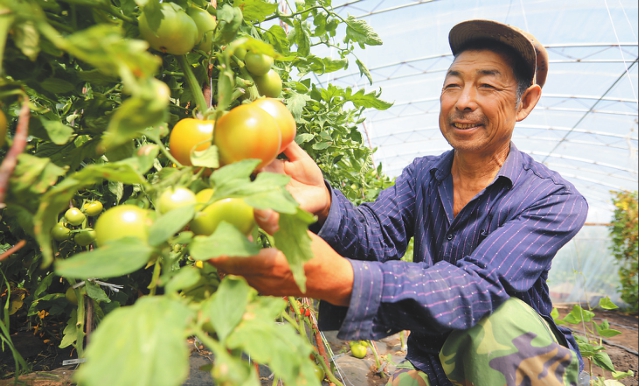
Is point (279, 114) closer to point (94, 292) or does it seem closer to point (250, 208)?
point (250, 208)

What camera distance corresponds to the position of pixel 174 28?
550mm

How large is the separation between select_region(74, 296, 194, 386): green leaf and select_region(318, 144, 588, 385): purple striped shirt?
0.43 meters

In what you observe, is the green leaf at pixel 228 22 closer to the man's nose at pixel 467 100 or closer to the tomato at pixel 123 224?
the tomato at pixel 123 224

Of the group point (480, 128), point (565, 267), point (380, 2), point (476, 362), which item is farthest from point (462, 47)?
point (565, 267)

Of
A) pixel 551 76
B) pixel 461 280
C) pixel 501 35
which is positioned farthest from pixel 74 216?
pixel 551 76

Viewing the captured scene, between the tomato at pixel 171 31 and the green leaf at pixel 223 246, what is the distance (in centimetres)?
29

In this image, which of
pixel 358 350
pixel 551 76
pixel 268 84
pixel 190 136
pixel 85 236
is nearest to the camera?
pixel 190 136

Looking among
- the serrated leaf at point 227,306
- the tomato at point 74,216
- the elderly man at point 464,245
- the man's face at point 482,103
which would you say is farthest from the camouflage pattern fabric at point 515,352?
the tomato at point 74,216

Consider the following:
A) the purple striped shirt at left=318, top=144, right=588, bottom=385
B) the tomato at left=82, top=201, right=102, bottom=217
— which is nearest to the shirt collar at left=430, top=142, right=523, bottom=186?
the purple striped shirt at left=318, top=144, right=588, bottom=385

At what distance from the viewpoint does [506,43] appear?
129 cm

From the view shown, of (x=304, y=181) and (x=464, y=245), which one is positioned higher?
(x=304, y=181)

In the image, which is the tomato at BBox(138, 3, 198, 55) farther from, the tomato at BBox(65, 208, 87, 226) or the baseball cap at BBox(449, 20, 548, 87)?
the baseball cap at BBox(449, 20, 548, 87)

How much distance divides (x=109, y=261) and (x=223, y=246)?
0.30 feet

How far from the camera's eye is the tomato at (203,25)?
63 cm
